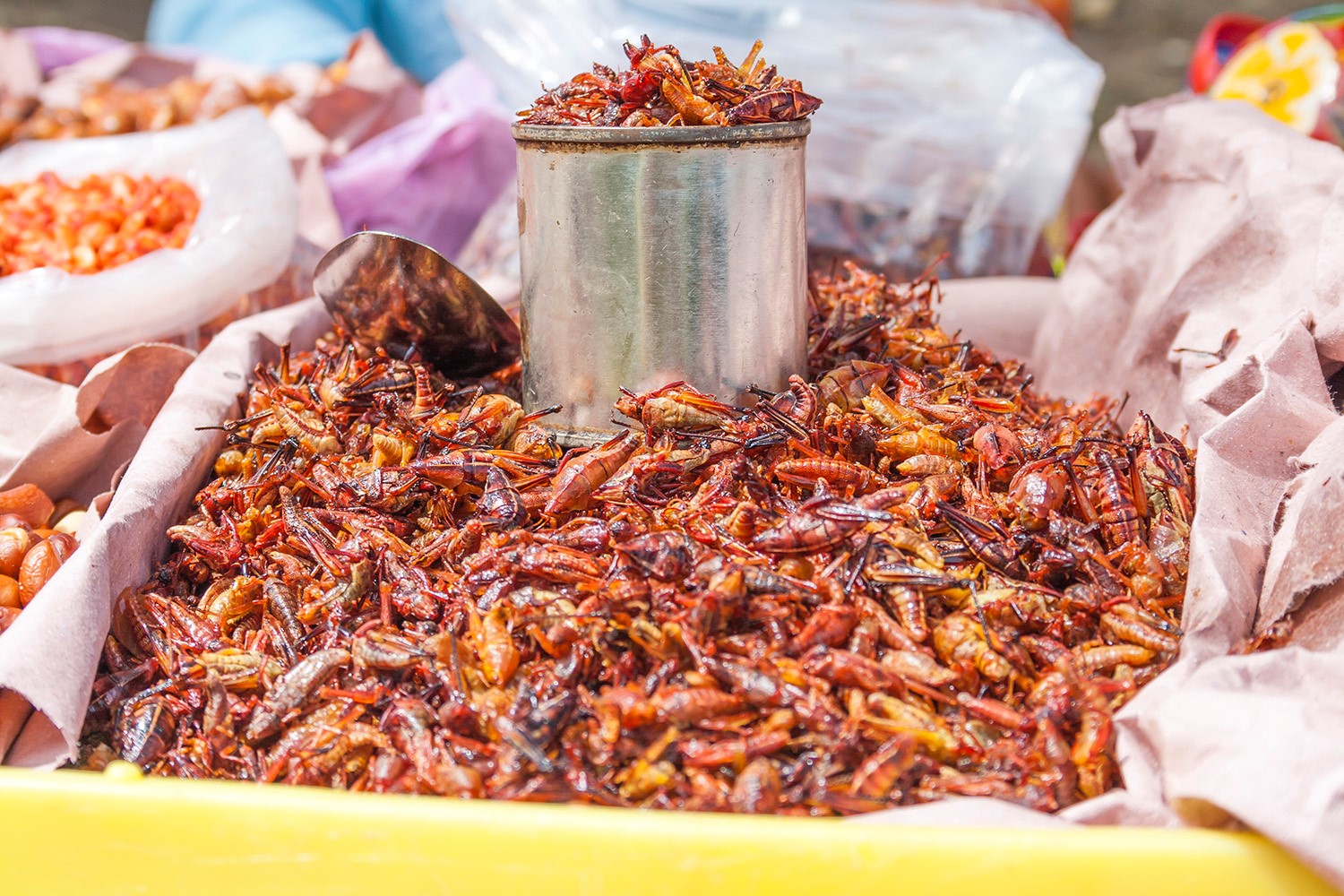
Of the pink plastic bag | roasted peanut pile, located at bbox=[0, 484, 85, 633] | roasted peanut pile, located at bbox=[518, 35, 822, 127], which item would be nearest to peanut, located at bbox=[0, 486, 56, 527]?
roasted peanut pile, located at bbox=[0, 484, 85, 633]

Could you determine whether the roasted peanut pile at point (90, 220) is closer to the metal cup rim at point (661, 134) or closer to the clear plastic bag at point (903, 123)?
the clear plastic bag at point (903, 123)

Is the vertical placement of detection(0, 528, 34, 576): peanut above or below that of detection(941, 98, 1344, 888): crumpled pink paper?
below

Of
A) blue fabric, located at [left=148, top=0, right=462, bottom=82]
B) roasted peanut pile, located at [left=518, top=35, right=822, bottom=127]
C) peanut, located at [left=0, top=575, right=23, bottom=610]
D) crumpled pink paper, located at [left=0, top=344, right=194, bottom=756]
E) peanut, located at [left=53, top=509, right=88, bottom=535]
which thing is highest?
blue fabric, located at [left=148, top=0, right=462, bottom=82]

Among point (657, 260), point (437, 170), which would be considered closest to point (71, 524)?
point (657, 260)

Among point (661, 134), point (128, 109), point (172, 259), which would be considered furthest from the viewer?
point (128, 109)

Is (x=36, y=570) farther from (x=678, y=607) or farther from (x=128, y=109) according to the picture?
(x=128, y=109)

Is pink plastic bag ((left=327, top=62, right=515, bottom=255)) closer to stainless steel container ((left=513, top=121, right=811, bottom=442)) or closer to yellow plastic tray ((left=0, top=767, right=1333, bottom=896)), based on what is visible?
stainless steel container ((left=513, top=121, right=811, bottom=442))

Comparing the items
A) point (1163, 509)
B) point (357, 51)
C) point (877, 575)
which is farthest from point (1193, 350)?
point (357, 51)
